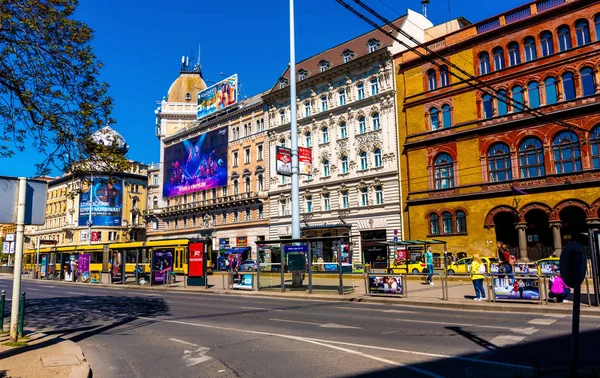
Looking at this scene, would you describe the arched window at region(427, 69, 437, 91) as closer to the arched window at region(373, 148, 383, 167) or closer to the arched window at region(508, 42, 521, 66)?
the arched window at region(508, 42, 521, 66)

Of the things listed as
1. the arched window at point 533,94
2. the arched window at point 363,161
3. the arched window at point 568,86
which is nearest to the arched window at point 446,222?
the arched window at point 363,161

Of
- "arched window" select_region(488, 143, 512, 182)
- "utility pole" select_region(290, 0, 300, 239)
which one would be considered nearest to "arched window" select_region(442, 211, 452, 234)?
"arched window" select_region(488, 143, 512, 182)

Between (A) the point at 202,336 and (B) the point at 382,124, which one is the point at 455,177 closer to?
(B) the point at 382,124

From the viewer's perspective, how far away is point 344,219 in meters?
45.6

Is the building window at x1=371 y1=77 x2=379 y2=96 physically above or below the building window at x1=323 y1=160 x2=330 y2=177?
above

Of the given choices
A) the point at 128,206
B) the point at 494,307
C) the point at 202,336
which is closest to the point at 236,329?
the point at 202,336

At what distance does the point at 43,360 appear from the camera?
812 centimetres

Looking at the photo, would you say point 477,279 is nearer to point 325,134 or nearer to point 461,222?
point 461,222

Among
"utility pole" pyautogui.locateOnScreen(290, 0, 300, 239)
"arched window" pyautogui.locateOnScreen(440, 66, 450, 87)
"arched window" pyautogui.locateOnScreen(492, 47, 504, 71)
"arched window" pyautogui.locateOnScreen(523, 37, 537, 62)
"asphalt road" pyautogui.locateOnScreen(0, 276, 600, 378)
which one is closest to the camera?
"asphalt road" pyautogui.locateOnScreen(0, 276, 600, 378)

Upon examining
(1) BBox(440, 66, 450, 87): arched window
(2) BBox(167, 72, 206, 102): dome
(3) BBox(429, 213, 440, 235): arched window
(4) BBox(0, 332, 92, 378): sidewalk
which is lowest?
(4) BBox(0, 332, 92, 378): sidewalk

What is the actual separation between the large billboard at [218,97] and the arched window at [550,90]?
39078 mm

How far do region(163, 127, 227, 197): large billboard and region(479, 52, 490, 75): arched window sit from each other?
33.8 metres

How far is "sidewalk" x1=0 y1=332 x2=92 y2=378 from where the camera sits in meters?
7.23

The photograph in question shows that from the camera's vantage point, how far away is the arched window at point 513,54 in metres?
35.8
